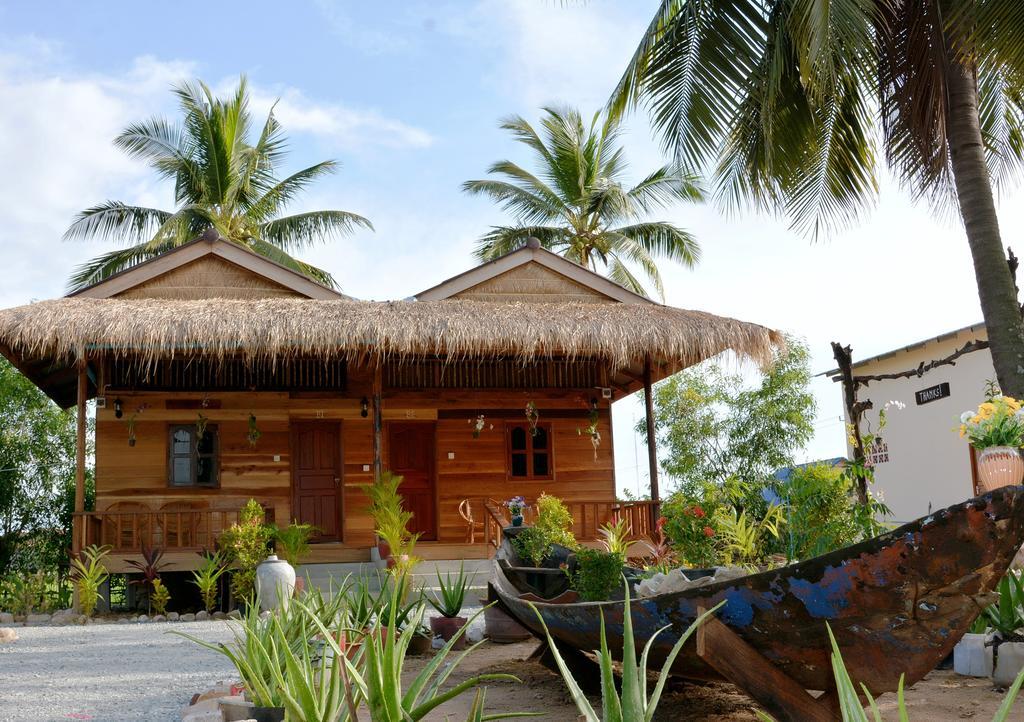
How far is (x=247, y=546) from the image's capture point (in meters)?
11.9

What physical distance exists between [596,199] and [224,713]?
813 inches

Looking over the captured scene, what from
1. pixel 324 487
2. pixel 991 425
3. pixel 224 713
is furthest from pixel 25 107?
pixel 991 425

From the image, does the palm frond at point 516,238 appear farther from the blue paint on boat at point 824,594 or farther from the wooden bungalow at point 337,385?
the blue paint on boat at point 824,594

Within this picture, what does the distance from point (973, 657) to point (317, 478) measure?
10.8m

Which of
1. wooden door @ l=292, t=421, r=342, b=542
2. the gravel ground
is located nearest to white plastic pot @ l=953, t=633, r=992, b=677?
the gravel ground

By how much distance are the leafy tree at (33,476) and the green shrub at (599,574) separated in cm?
1371

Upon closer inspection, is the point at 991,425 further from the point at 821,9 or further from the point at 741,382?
the point at 741,382

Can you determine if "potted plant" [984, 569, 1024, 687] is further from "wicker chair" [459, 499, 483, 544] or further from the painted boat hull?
"wicker chair" [459, 499, 483, 544]

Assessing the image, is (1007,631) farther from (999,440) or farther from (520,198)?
(520,198)

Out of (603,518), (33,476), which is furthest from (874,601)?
(33,476)

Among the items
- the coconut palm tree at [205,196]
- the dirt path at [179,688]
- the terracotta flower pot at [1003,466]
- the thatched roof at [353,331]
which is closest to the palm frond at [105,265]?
the coconut palm tree at [205,196]

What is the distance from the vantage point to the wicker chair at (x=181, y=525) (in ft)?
42.7

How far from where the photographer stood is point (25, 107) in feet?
49.1

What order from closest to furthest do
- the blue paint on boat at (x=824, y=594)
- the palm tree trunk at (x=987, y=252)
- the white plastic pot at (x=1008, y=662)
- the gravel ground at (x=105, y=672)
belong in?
the blue paint on boat at (x=824, y=594) → the white plastic pot at (x=1008, y=662) → the gravel ground at (x=105, y=672) → the palm tree trunk at (x=987, y=252)
